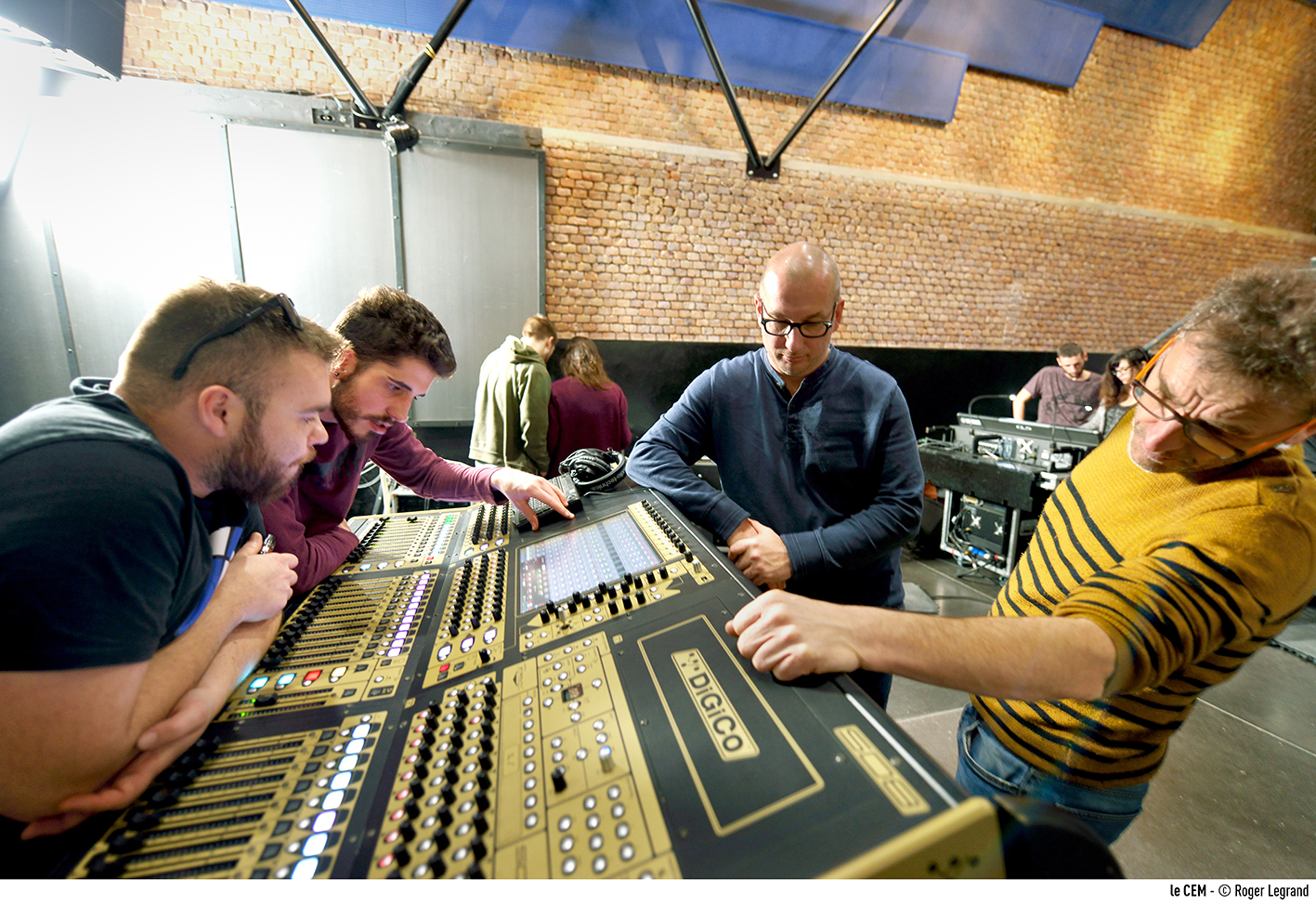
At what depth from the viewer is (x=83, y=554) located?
0.63 metres

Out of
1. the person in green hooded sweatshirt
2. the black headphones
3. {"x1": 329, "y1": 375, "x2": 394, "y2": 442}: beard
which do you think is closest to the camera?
{"x1": 329, "y1": 375, "x2": 394, "y2": 442}: beard

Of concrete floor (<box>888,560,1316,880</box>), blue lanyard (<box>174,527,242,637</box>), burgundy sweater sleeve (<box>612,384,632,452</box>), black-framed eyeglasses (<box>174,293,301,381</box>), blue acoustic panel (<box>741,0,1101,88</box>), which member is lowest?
concrete floor (<box>888,560,1316,880</box>)

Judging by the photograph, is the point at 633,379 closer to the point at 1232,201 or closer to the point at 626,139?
the point at 626,139

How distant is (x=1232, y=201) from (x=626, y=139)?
8699mm

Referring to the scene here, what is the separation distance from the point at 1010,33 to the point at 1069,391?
13.3 feet

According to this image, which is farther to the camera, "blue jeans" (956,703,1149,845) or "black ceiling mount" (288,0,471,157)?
"black ceiling mount" (288,0,471,157)

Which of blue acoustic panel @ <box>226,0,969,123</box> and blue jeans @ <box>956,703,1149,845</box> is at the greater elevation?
blue acoustic panel @ <box>226,0,969,123</box>

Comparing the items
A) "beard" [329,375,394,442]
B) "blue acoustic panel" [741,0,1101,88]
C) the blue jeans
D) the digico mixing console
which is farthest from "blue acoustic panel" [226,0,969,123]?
the blue jeans

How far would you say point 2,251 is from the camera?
404 centimetres

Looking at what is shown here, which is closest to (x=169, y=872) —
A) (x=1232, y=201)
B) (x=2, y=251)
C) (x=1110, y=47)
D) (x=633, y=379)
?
Answer: (x=633, y=379)

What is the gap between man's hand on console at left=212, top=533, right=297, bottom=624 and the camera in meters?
0.91

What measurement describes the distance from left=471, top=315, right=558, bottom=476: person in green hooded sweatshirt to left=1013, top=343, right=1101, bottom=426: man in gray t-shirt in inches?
195

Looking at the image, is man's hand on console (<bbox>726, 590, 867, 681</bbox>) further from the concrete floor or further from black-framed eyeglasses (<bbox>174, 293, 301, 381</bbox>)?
the concrete floor

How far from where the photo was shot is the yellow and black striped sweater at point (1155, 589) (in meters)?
0.77
